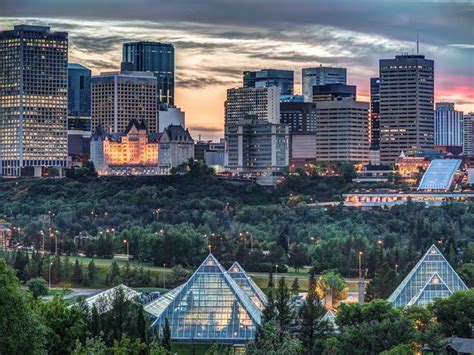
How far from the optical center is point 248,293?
295 ft

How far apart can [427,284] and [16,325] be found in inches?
1543

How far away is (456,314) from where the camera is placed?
242ft

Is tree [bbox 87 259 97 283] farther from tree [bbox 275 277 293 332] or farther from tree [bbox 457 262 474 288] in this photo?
tree [bbox 275 277 293 332]

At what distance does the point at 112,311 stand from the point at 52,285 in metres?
40.1

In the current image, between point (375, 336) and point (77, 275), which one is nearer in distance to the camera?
point (375, 336)

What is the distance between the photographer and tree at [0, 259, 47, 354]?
165 ft

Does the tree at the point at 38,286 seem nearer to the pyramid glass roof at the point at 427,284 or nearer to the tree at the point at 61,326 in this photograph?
the pyramid glass roof at the point at 427,284

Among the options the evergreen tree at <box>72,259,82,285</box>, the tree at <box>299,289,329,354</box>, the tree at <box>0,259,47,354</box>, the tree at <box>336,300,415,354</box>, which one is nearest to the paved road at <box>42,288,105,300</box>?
the evergreen tree at <box>72,259,82,285</box>

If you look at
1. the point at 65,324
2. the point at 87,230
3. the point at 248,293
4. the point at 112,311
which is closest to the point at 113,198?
the point at 87,230

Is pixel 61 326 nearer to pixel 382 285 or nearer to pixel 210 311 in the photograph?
pixel 210 311

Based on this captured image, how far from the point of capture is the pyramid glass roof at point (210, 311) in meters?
→ 80.9

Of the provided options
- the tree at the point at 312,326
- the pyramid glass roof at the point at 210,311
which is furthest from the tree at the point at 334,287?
the tree at the point at 312,326

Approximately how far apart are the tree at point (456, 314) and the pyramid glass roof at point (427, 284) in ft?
27.4

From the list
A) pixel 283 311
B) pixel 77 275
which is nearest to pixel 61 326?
pixel 283 311
